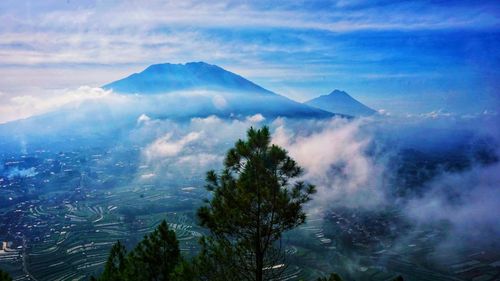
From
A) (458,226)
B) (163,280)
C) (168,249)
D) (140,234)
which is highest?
(168,249)

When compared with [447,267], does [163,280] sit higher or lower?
higher

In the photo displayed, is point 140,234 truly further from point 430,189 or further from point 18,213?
point 430,189

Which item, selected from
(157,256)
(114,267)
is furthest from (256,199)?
(114,267)

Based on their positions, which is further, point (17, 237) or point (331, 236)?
point (331, 236)

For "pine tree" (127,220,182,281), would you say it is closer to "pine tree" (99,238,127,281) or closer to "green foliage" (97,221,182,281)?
"green foliage" (97,221,182,281)

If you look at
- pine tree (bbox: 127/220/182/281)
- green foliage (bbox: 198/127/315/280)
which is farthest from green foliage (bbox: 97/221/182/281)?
green foliage (bbox: 198/127/315/280)

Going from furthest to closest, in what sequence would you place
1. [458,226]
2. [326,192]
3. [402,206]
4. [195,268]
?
[326,192], [402,206], [458,226], [195,268]

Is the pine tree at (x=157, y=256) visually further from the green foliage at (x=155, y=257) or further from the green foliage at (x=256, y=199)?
the green foliage at (x=256, y=199)

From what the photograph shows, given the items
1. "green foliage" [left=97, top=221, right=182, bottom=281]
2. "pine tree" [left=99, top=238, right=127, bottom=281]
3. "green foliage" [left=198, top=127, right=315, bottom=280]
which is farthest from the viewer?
"pine tree" [left=99, top=238, right=127, bottom=281]

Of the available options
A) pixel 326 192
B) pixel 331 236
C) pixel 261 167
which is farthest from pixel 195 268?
pixel 326 192
